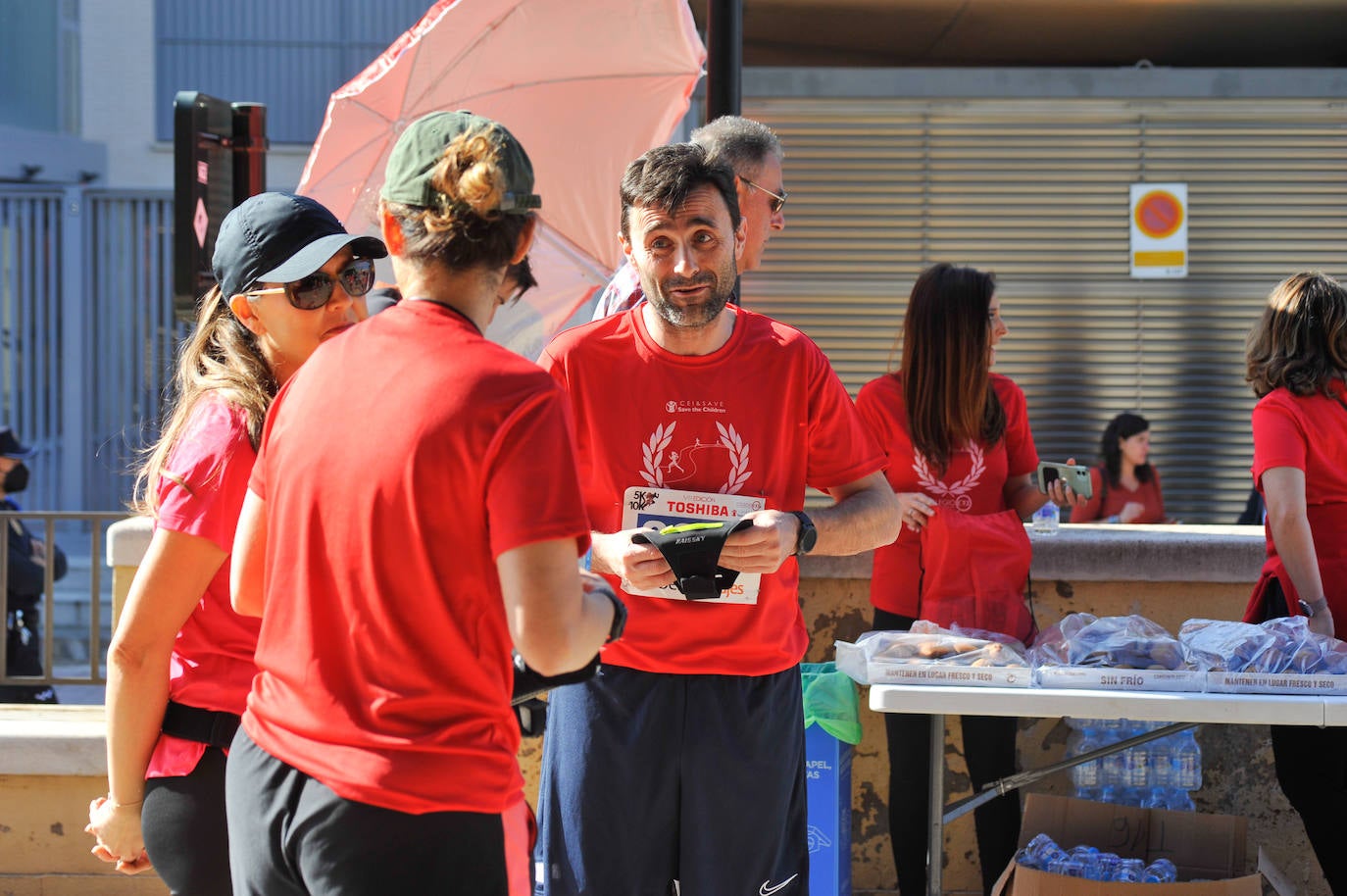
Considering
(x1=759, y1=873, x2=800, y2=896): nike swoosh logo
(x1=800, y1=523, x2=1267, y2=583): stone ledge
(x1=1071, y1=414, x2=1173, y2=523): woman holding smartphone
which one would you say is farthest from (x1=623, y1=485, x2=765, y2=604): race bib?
(x1=1071, y1=414, x2=1173, y2=523): woman holding smartphone

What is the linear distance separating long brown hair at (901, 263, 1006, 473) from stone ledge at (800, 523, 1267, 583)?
0.51 m

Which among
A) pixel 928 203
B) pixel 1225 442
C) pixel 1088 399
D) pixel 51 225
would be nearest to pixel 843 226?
pixel 928 203

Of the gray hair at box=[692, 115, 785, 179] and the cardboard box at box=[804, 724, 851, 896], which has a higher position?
the gray hair at box=[692, 115, 785, 179]

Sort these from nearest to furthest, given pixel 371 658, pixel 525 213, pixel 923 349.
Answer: pixel 371 658 → pixel 525 213 → pixel 923 349

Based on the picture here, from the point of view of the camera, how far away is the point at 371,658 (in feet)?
5.44

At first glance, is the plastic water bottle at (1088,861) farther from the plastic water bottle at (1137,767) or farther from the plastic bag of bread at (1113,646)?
the plastic water bottle at (1137,767)

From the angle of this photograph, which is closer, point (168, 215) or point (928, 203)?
point (928, 203)

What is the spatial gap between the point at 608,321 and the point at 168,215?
9.59m

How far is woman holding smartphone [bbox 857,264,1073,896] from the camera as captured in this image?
152 inches

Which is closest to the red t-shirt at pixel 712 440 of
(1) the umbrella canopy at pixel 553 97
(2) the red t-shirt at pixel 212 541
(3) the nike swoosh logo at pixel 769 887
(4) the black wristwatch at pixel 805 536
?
(4) the black wristwatch at pixel 805 536

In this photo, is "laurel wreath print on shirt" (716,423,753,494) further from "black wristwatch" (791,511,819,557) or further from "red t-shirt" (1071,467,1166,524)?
"red t-shirt" (1071,467,1166,524)

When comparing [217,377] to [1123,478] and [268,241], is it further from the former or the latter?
[1123,478]

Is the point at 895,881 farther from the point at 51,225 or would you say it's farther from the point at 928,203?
the point at 51,225

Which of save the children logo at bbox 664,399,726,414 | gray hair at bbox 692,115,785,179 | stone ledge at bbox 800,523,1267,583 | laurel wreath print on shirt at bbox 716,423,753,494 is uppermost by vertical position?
gray hair at bbox 692,115,785,179
